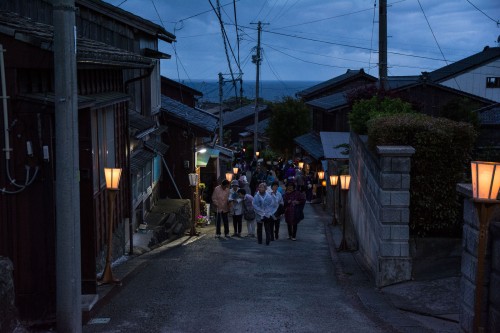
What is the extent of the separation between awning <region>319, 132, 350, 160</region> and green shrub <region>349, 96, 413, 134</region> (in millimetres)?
11638

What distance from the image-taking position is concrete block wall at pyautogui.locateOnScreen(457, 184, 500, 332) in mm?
6812

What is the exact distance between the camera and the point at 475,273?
723 centimetres

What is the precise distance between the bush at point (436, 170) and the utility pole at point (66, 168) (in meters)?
6.38

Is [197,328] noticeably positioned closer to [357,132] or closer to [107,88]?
[107,88]

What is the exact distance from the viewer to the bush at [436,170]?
10.3m

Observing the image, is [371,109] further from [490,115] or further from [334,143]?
[334,143]

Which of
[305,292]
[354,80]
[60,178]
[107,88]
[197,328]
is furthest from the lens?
[354,80]

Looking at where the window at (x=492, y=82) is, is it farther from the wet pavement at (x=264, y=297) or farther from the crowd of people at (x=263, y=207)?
the wet pavement at (x=264, y=297)

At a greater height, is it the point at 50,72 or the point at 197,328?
the point at 50,72

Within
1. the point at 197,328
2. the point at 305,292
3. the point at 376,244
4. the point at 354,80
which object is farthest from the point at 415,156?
the point at 354,80

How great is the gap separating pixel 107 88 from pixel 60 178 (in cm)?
625

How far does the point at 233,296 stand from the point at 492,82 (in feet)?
126

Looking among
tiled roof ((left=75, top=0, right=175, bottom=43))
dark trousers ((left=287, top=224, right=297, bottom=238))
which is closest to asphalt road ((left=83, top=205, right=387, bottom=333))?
dark trousers ((left=287, top=224, right=297, bottom=238))

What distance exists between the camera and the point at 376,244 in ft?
36.9
